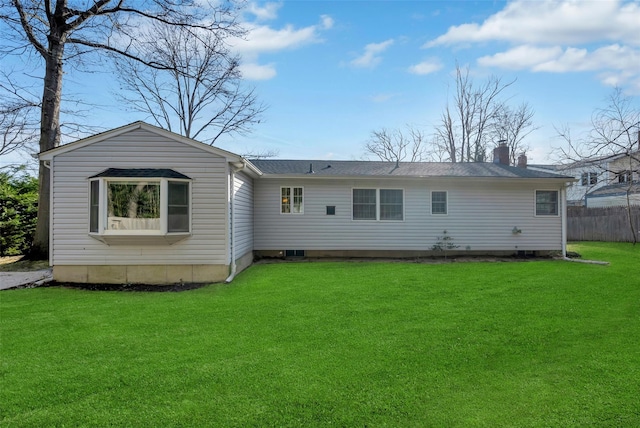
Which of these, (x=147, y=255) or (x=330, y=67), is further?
(x=330, y=67)

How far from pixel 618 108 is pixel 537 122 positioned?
10784 mm

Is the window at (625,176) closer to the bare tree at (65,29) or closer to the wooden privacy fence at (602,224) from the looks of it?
the wooden privacy fence at (602,224)

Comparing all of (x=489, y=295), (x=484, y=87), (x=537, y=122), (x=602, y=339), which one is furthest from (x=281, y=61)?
(x=537, y=122)

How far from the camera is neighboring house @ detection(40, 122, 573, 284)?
24.1ft

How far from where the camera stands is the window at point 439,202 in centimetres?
1139

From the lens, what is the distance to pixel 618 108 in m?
15.8

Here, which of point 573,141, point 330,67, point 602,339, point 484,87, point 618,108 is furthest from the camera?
point 484,87

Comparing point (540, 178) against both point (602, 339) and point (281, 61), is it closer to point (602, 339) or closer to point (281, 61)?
point (602, 339)

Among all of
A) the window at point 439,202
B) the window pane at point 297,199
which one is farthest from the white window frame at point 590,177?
the window pane at point 297,199

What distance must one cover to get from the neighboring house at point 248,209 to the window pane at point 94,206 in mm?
22

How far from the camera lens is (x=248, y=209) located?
10164 millimetres

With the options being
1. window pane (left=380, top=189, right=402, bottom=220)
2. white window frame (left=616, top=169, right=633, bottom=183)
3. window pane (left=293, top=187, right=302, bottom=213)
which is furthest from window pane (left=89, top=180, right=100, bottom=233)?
white window frame (left=616, top=169, right=633, bottom=183)

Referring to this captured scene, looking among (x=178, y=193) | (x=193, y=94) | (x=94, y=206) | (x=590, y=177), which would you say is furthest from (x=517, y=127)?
(x=94, y=206)

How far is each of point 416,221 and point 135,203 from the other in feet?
27.0
